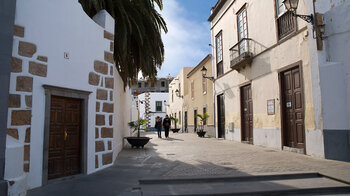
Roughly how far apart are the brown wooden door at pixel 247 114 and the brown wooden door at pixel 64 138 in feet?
25.5

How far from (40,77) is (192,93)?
18.9m

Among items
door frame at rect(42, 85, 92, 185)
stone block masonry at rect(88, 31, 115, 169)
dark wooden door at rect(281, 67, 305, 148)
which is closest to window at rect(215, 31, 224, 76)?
dark wooden door at rect(281, 67, 305, 148)

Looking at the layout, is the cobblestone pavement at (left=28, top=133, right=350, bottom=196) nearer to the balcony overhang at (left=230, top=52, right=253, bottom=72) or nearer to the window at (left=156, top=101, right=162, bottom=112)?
the balcony overhang at (left=230, top=52, right=253, bottom=72)

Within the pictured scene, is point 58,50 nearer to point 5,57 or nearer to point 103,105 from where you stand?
point 5,57

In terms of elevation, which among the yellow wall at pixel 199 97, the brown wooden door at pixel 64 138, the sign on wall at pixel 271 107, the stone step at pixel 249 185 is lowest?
the stone step at pixel 249 185

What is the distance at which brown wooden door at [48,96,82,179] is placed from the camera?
5105 mm

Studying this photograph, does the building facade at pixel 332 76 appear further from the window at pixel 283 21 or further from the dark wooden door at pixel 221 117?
the dark wooden door at pixel 221 117

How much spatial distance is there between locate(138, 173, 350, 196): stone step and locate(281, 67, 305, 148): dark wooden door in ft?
9.84

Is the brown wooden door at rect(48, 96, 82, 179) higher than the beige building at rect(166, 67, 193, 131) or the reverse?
the reverse

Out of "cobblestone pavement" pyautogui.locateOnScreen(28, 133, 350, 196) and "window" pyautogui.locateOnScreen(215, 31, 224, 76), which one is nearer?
"cobblestone pavement" pyautogui.locateOnScreen(28, 133, 350, 196)

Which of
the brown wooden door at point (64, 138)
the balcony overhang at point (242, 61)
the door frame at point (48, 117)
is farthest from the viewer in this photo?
the balcony overhang at point (242, 61)

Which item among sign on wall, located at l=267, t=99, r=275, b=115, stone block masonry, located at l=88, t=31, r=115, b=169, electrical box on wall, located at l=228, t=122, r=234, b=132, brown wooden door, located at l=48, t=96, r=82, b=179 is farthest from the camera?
electrical box on wall, located at l=228, t=122, r=234, b=132

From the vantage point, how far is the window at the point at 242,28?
11.7 meters

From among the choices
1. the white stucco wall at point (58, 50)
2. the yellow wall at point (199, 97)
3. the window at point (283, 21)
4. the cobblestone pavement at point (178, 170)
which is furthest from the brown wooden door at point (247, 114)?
the white stucco wall at point (58, 50)
